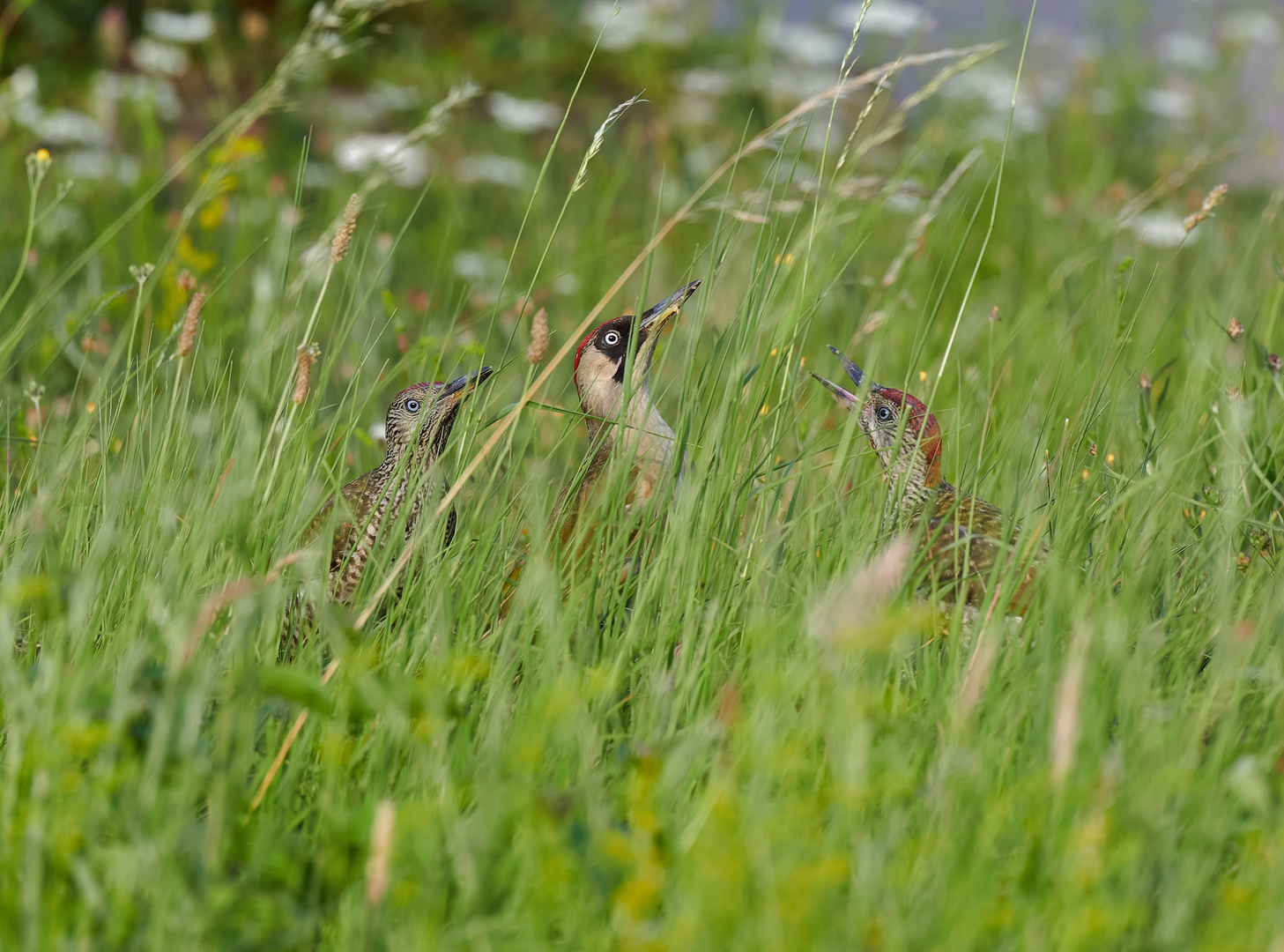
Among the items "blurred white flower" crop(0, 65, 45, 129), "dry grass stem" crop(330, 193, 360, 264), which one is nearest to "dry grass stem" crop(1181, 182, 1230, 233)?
"dry grass stem" crop(330, 193, 360, 264)

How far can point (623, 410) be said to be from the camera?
7.83 feet

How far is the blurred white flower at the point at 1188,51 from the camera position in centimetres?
864

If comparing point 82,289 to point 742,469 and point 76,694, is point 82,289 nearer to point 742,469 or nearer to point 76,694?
point 742,469

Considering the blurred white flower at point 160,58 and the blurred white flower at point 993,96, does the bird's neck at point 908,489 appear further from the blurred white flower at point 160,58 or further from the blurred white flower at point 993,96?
the blurred white flower at point 160,58

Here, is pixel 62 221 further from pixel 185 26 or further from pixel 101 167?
pixel 185 26

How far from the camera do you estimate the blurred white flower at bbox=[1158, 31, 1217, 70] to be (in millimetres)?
8641

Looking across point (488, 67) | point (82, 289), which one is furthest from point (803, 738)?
point (488, 67)

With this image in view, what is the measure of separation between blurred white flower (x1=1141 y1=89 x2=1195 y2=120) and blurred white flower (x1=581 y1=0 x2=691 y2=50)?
351 centimetres

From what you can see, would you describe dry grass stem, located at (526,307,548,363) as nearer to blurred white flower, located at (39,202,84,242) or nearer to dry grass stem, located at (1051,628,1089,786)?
dry grass stem, located at (1051,628,1089,786)

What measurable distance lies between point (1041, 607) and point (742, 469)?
710mm

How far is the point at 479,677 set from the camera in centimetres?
220

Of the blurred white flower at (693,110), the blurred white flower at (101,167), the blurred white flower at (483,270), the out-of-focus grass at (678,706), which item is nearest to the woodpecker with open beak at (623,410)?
the out-of-focus grass at (678,706)

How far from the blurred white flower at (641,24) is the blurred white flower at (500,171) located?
1783 mm

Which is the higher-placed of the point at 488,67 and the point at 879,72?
the point at 879,72
